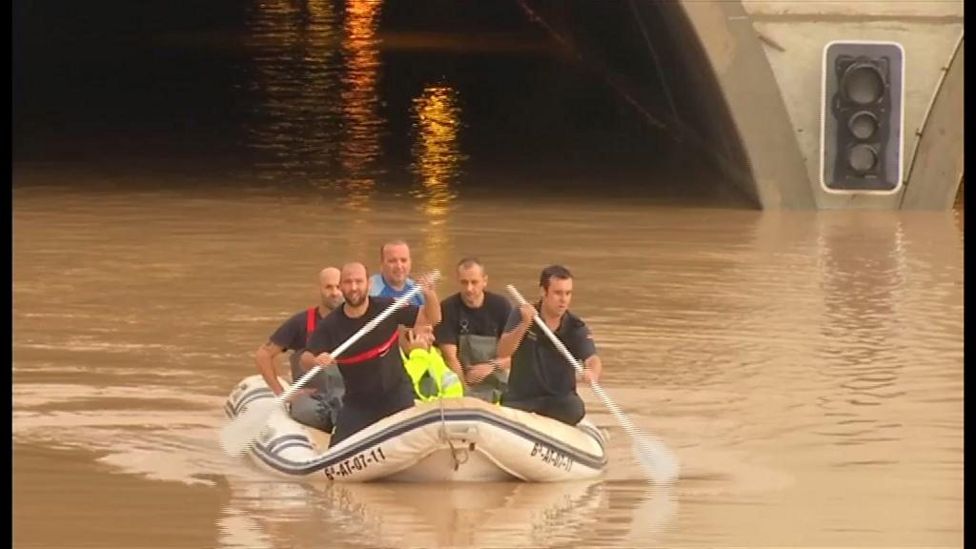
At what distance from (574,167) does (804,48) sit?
4.34 m

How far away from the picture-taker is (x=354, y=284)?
11383 mm

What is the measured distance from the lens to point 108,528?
10641 millimetres

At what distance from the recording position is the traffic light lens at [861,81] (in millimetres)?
21750

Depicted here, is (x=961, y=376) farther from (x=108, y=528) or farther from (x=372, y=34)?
(x=372, y=34)

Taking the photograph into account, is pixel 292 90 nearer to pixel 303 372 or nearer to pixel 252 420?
pixel 252 420

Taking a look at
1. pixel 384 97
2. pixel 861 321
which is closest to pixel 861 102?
pixel 861 321

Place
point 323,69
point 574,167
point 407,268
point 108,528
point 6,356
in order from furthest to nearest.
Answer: point 323,69
point 574,167
point 6,356
point 407,268
point 108,528

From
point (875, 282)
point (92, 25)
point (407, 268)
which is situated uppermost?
point (407, 268)

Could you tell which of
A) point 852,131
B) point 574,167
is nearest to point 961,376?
point 852,131

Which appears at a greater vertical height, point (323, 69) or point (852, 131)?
point (852, 131)

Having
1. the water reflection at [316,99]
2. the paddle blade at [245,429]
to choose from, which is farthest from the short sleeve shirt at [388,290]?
the water reflection at [316,99]

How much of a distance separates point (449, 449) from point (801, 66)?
1122 cm

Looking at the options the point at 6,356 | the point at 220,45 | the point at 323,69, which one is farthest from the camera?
the point at 220,45

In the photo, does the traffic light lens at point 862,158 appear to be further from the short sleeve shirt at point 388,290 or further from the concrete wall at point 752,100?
the short sleeve shirt at point 388,290
